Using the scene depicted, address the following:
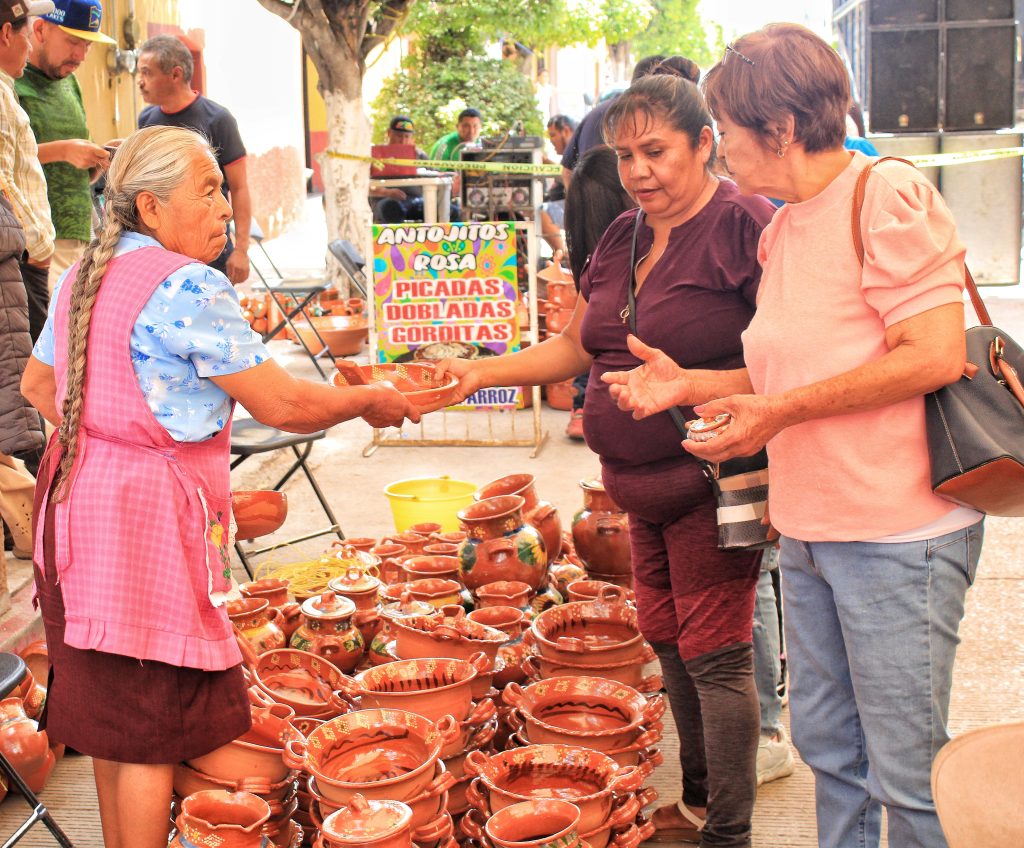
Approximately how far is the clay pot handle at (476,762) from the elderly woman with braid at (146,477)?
57cm

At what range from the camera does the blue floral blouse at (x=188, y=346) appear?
232cm

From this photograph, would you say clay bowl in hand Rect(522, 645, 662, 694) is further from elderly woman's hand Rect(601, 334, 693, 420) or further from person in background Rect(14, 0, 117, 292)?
person in background Rect(14, 0, 117, 292)

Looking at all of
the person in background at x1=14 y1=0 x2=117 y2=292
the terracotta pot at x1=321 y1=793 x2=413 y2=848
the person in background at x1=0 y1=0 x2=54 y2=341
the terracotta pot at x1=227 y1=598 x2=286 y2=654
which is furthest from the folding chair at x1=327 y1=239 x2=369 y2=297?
the terracotta pot at x1=321 y1=793 x2=413 y2=848

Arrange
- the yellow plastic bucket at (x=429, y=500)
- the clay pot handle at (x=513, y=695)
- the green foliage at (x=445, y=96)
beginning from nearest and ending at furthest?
the clay pot handle at (x=513, y=695) < the yellow plastic bucket at (x=429, y=500) < the green foliage at (x=445, y=96)

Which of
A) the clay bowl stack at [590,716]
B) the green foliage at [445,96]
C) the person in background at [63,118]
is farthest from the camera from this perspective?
the green foliage at [445,96]

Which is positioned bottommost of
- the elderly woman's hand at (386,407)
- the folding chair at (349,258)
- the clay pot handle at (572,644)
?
the clay pot handle at (572,644)

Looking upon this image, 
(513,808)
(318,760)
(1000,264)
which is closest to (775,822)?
(513,808)

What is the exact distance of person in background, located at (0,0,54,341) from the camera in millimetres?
4031

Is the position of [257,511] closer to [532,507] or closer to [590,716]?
[532,507]

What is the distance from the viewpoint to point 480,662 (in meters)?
3.08

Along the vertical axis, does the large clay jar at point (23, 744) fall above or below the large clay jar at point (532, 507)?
below

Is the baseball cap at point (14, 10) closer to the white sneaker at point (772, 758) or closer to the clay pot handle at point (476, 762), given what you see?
the clay pot handle at point (476, 762)

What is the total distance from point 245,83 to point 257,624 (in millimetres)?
12975

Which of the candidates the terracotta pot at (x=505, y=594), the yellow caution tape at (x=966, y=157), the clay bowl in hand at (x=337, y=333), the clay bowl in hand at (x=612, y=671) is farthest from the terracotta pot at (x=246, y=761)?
the yellow caution tape at (x=966, y=157)
